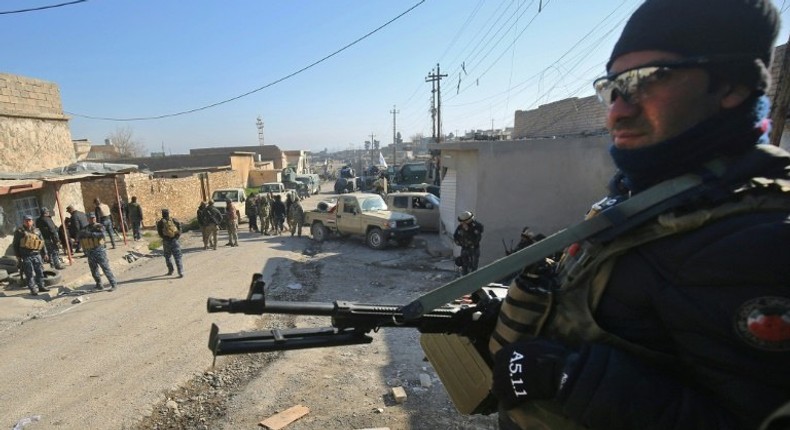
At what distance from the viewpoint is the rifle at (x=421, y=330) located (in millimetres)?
1500

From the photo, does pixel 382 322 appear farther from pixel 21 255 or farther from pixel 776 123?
pixel 21 255

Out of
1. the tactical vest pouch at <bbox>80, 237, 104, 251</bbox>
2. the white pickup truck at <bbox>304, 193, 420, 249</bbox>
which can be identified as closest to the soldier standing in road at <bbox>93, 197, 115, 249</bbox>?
the tactical vest pouch at <bbox>80, 237, 104, 251</bbox>

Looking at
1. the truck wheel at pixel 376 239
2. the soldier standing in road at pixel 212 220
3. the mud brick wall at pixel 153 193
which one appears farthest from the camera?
the mud brick wall at pixel 153 193

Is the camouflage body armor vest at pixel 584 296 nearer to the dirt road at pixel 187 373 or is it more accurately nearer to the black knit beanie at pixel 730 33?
the black knit beanie at pixel 730 33

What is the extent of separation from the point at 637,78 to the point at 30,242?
11.1 meters

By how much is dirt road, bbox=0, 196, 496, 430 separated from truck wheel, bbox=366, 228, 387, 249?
3.87 m

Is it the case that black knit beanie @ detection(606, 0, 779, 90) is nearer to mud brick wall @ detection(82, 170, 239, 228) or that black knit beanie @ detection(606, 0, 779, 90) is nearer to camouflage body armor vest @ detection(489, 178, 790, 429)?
camouflage body armor vest @ detection(489, 178, 790, 429)

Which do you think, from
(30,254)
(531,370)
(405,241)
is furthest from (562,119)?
(531,370)

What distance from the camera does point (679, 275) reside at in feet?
2.88

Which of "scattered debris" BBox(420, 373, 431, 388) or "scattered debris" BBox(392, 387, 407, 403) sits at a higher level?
"scattered debris" BBox(392, 387, 407, 403)

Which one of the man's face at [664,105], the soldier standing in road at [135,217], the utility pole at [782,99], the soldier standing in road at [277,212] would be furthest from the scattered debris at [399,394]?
the soldier standing in road at [135,217]

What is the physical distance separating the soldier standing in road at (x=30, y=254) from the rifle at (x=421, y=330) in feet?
32.2

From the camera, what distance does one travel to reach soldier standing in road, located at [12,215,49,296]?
27.5 feet

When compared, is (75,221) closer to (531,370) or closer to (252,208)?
(252,208)
